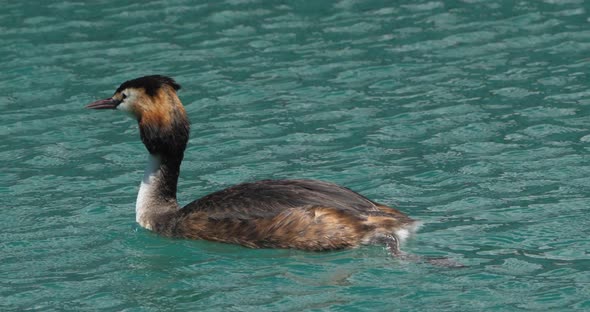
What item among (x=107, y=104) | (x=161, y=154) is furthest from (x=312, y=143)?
(x=107, y=104)

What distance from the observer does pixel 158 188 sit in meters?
10.7

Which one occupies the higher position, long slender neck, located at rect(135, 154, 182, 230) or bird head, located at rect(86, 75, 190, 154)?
bird head, located at rect(86, 75, 190, 154)

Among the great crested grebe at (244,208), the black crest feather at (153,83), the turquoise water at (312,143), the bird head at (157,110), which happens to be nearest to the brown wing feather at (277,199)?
the great crested grebe at (244,208)

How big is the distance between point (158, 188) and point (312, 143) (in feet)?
7.40

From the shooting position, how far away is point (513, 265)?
912cm

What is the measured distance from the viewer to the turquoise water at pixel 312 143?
29.6 feet

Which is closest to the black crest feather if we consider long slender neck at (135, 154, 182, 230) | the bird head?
the bird head

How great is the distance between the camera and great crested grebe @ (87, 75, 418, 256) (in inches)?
379

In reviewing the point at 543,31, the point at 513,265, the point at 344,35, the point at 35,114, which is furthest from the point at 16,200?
the point at 543,31

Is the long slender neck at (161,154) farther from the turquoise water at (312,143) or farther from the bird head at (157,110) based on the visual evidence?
the turquoise water at (312,143)

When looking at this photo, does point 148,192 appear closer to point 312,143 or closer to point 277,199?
point 277,199

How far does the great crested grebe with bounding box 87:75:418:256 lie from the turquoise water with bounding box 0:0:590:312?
13 cm

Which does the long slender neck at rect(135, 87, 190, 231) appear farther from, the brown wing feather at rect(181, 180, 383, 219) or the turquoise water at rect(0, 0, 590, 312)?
the brown wing feather at rect(181, 180, 383, 219)

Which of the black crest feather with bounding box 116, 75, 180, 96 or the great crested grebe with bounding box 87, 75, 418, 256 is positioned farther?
the black crest feather with bounding box 116, 75, 180, 96
